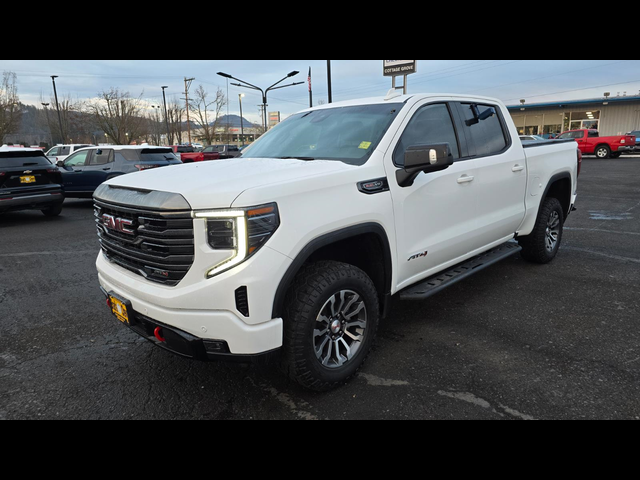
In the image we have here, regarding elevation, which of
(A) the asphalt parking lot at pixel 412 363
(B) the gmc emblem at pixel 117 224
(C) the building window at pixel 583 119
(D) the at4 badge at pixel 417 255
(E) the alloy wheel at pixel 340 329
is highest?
(C) the building window at pixel 583 119

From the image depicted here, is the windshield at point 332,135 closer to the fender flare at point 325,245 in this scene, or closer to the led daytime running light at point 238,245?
the fender flare at point 325,245

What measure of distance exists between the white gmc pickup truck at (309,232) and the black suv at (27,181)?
7.59m

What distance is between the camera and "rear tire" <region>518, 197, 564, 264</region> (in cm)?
509

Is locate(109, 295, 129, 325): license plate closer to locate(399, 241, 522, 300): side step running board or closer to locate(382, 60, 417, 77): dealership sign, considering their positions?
locate(399, 241, 522, 300): side step running board

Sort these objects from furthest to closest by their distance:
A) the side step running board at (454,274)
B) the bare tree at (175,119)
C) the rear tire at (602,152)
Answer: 1. the bare tree at (175,119)
2. the rear tire at (602,152)
3. the side step running board at (454,274)

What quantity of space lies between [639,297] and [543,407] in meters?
2.49

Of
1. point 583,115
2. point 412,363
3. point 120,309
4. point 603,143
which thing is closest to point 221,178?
point 120,309

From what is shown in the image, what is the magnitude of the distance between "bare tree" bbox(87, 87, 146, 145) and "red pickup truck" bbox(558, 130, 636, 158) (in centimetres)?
4401

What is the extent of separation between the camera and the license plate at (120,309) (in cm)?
276

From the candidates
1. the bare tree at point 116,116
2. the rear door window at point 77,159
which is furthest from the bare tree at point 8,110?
the rear door window at point 77,159

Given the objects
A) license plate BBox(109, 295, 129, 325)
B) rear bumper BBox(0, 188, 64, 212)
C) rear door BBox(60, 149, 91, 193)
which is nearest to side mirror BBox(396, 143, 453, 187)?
license plate BBox(109, 295, 129, 325)

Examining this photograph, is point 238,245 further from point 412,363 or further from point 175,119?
point 175,119

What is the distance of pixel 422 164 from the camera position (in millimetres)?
2982
